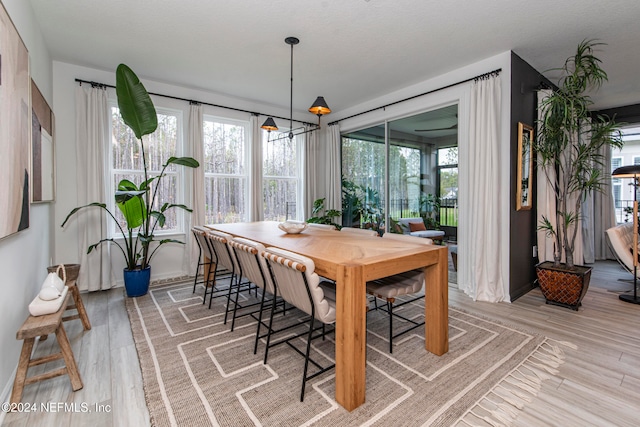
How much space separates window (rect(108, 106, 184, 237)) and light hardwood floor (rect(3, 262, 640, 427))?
1.46 metres

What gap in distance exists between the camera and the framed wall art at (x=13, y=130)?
161 cm

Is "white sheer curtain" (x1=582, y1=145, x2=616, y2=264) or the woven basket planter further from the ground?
"white sheer curtain" (x1=582, y1=145, x2=616, y2=264)

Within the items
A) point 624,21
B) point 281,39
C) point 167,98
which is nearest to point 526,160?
point 624,21

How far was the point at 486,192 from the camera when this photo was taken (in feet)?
11.3

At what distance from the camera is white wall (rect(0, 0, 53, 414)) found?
1756 mm

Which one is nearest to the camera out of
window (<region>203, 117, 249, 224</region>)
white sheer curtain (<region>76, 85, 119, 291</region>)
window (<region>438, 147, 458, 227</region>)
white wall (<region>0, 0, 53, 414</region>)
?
white wall (<region>0, 0, 53, 414</region>)

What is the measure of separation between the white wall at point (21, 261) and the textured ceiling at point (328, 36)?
35 centimetres

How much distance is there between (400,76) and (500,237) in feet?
7.81

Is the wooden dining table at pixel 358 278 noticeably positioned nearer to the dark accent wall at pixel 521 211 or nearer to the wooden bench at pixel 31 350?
the wooden bench at pixel 31 350

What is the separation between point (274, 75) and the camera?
3.96m

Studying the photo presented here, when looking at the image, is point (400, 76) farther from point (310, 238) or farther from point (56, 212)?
point (56, 212)

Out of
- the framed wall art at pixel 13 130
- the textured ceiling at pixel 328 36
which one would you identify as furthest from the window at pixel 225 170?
the framed wall art at pixel 13 130

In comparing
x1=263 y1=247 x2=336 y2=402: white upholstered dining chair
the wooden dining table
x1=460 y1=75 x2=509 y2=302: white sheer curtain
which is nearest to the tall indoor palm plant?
x1=460 y1=75 x2=509 y2=302: white sheer curtain

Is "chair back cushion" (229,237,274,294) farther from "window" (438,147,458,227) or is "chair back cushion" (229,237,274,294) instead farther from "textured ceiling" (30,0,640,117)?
"window" (438,147,458,227)
